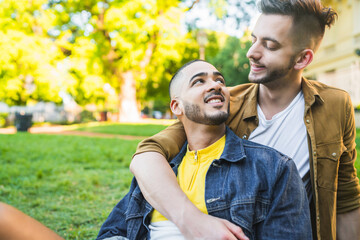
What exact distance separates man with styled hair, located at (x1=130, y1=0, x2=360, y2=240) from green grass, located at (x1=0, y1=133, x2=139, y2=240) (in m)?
2.22

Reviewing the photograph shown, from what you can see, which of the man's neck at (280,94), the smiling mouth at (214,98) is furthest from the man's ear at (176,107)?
the man's neck at (280,94)

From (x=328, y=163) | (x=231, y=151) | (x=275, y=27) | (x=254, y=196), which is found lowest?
(x=254, y=196)

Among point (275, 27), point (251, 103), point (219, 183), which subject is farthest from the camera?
point (251, 103)

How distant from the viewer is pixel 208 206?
1908mm

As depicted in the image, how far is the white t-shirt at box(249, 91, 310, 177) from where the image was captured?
2.38 meters

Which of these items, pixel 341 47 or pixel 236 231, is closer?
pixel 236 231

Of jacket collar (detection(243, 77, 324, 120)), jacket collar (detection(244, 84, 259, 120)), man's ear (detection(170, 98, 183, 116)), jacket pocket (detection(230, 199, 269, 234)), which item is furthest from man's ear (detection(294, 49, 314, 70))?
jacket pocket (detection(230, 199, 269, 234))

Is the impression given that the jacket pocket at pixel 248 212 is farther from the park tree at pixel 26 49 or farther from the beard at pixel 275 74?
the park tree at pixel 26 49

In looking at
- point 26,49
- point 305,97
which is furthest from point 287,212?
point 26,49

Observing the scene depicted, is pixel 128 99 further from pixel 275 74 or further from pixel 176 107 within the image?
pixel 275 74

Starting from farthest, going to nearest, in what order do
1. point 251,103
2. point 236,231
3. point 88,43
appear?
1. point 88,43
2. point 251,103
3. point 236,231

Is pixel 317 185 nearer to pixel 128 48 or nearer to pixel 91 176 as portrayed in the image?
pixel 91 176

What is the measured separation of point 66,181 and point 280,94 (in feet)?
14.6

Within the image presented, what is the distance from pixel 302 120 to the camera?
2.45 meters
